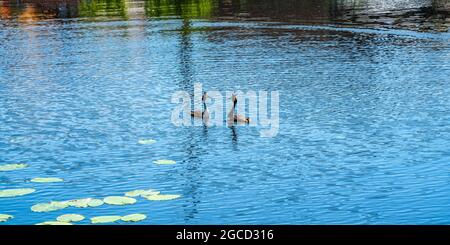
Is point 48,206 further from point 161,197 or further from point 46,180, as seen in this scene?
point 161,197

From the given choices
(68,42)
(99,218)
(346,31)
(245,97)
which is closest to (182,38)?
(68,42)

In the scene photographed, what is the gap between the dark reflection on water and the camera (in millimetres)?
76938

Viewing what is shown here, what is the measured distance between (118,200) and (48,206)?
2.17 m

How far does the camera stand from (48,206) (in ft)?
76.9

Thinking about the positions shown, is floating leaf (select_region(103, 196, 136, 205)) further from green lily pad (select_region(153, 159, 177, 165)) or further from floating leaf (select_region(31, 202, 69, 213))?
green lily pad (select_region(153, 159, 177, 165))

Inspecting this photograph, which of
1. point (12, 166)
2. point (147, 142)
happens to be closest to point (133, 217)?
point (12, 166)

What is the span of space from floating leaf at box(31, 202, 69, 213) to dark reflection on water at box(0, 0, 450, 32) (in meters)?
50.0

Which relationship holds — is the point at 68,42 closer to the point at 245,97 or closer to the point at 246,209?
the point at 245,97

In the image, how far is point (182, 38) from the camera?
67.0 metres

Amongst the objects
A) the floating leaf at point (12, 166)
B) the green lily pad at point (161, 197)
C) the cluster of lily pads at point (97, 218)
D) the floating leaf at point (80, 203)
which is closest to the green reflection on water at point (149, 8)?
the floating leaf at point (12, 166)

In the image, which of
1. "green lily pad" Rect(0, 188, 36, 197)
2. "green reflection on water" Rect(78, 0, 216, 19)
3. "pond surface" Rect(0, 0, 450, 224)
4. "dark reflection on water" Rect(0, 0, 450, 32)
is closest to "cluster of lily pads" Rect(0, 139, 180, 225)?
"green lily pad" Rect(0, 188, 36, 197)

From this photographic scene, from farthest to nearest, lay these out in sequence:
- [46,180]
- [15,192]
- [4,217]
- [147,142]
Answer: [147,142], [46,180], [15,192], [4,217]

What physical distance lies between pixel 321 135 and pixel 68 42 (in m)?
39.7
